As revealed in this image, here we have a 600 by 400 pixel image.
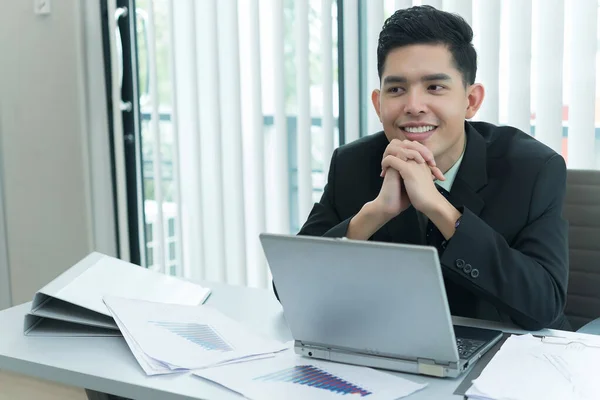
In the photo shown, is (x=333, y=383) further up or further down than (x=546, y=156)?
further down

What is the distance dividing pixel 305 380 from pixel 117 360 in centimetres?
35

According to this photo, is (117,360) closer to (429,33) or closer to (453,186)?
(453,186)

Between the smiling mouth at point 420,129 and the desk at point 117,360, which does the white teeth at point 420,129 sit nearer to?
the smiling mouth at point 420,129

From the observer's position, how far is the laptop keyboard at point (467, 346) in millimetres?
1232

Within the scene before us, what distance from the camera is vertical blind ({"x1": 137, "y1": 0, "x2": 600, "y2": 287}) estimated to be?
237cm

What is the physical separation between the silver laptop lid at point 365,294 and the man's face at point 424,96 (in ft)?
2.04

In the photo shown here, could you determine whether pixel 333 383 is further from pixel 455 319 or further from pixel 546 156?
pixel 546 156

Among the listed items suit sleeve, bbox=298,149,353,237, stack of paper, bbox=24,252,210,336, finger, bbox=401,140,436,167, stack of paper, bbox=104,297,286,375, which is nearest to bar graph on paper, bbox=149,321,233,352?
stack of paper, bbox=104,297,286,375

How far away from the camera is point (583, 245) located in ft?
5.80

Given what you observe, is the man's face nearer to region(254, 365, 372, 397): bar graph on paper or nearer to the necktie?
the necktie

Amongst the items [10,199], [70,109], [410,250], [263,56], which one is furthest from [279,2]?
[410,250]

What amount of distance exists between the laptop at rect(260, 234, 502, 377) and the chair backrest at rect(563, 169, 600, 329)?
561 mm

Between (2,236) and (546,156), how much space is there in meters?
2.72

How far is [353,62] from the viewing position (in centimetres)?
270
